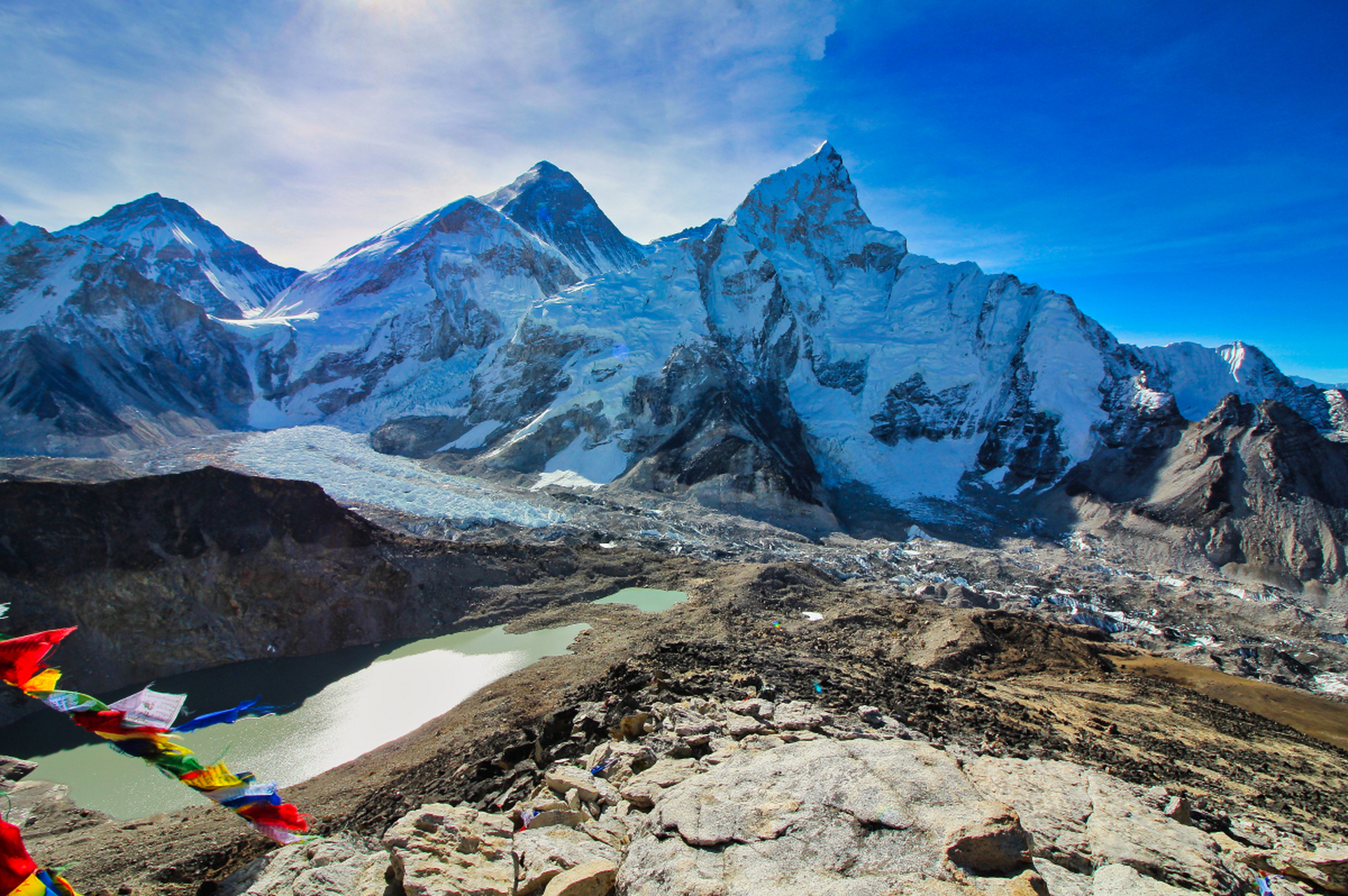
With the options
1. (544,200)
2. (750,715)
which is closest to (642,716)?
(750,715)

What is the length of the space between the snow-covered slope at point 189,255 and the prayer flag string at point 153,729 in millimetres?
113970

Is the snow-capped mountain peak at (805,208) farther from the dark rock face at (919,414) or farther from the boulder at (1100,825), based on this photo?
the boulder at (1100,825)

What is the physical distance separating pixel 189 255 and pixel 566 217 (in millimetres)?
70784

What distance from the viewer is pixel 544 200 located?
5340 inches

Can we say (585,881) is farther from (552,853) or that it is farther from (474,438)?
(474,438)

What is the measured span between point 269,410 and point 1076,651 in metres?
85.4

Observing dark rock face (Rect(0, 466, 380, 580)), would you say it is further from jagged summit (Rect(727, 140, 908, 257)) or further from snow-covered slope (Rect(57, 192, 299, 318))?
snow-covered slope (Rect(57, 192, 299, 318))

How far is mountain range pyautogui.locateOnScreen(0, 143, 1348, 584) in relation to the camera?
161ft

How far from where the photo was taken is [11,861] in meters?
4.64

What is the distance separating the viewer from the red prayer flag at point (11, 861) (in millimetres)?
4566

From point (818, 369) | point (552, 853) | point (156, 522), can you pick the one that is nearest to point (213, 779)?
point (552, 853)

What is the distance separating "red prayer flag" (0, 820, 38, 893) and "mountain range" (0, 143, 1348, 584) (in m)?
44.7

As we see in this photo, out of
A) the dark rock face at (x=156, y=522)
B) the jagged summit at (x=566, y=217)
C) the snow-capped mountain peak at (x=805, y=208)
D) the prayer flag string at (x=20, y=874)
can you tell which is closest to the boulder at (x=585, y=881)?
the prayer flag string at (x=20, y=874)

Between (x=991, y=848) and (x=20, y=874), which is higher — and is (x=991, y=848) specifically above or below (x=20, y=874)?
above
